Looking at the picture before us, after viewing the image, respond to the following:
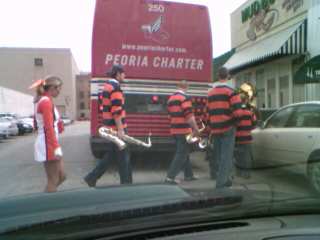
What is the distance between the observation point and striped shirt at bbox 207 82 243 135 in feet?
23.2

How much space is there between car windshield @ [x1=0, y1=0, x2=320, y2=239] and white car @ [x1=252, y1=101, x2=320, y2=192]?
0.07 ft

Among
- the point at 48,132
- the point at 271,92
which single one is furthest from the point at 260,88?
the point at 48,132

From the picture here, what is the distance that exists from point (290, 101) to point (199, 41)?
7.03m

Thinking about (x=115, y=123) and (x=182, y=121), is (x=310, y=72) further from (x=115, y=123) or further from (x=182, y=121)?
(x=115, y=123)

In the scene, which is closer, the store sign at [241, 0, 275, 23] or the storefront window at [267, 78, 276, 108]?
the store sign at [241, 0, 275, 23]

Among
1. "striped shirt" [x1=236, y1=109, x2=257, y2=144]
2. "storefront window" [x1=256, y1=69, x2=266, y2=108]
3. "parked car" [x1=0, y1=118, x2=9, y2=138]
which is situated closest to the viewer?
"striped shirt" [x1=236, y1=109, x2=257, y2=144]

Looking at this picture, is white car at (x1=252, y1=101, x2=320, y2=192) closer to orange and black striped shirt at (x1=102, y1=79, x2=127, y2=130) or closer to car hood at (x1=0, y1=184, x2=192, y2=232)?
orange and black striped shirt at (x1=102, y1=79, x2=127, y2=130)

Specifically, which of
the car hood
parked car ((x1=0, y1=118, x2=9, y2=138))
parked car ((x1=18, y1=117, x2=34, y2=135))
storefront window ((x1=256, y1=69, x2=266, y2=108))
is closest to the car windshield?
the car hood

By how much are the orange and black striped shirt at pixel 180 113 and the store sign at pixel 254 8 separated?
378 inches

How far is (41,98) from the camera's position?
5.79m

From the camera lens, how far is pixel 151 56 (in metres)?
9.46

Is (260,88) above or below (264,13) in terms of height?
below

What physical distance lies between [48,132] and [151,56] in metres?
4.22

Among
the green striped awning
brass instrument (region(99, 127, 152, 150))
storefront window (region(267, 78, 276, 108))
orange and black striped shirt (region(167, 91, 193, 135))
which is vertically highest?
the green striped awning
